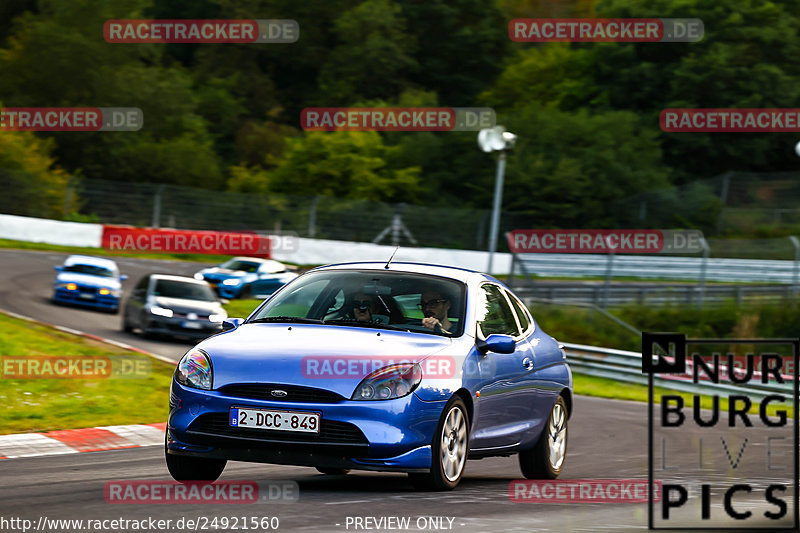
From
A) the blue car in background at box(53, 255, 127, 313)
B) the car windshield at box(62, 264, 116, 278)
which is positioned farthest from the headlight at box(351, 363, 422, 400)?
the car windshield at box(62, 264, 116, 278)

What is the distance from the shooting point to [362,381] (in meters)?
7.29

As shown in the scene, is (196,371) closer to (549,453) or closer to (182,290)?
(549,453)

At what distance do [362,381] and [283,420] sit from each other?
20.3 inches

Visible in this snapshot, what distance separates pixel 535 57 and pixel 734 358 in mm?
62647

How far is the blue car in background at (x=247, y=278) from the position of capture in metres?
31.9

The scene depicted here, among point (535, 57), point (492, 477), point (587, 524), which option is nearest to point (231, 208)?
point (535, 57)

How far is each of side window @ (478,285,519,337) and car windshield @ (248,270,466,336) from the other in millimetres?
240

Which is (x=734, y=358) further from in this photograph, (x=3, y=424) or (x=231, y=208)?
A: (x=231, y=208)

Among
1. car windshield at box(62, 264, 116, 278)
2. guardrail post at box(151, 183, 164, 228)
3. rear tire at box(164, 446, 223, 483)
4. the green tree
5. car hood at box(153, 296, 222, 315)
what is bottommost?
rear tire at box(164, 446, 223, 483)

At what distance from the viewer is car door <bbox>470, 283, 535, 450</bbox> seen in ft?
27.0

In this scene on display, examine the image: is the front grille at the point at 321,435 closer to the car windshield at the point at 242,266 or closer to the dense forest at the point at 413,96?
the car windshield at the point at 242,266

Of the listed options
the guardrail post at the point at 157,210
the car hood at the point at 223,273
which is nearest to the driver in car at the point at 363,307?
the car hood at the point at 223,273

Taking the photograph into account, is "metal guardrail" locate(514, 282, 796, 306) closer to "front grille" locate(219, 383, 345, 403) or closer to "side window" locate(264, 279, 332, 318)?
"side window" locate(264, 279, 332, 318)

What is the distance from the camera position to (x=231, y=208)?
139 ft
